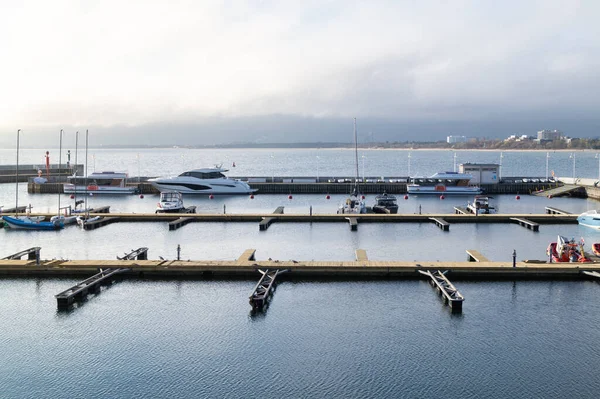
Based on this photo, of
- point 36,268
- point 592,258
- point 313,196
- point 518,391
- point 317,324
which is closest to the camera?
point 518,391

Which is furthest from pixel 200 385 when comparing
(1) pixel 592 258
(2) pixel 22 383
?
(1) pixel 592 258

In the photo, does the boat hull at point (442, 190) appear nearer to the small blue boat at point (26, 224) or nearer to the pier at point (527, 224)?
the pier at point (527, 224)

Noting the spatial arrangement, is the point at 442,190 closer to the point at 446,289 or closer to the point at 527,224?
the point at 527,224

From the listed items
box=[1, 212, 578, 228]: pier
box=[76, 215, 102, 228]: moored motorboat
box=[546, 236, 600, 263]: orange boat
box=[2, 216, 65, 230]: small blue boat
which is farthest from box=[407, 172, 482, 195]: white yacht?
box=[2, 216, 65, 230]: small blue boat

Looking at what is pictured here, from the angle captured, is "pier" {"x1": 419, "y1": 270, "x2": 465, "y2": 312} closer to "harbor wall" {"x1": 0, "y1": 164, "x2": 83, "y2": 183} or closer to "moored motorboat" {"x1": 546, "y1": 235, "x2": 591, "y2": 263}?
"moored motorboat" {"x1": 546, "y1": 235, "x2": 591, "y2": 263}

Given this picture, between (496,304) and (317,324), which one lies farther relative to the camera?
(496,304)

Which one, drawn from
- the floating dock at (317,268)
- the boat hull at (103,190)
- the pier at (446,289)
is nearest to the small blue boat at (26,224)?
the floating dock at (317,268)

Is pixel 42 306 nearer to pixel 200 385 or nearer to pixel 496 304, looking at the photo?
pixel 200 385
